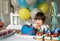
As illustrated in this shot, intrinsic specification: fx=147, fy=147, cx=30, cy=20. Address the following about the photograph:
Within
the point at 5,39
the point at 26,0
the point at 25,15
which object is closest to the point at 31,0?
the point at 26,0

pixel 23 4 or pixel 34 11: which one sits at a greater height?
pixel 23 4

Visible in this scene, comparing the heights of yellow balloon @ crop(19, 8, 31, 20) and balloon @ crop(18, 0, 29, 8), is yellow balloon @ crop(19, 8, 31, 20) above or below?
below

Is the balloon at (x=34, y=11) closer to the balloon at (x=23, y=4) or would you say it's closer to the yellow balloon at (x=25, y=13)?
the yellow balloon at (x=25, y=13)

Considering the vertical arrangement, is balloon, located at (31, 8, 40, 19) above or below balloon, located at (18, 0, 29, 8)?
below

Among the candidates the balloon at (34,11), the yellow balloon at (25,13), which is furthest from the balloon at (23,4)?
the balloon at (34,11)

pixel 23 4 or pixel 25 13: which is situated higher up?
pixel 23 4

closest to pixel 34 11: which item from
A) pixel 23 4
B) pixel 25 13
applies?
pixel 25 13

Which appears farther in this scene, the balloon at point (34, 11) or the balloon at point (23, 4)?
the balloon at point (23, 4)

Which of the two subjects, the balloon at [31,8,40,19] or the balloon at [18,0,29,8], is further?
the balloon at [18,0,29,8]

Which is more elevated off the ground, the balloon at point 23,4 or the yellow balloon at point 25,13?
the balloon at point 23,4

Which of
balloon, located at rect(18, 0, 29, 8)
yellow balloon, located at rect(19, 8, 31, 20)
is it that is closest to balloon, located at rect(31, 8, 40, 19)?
yellow balloon, located at rect(19, 8, 31, 20)

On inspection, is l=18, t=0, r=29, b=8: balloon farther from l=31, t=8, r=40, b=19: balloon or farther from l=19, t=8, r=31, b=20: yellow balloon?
l=31, t=8, r=40, b=19: balloon

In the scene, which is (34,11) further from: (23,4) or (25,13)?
(23,4)

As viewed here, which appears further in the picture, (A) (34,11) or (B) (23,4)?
(B) (23,4)
